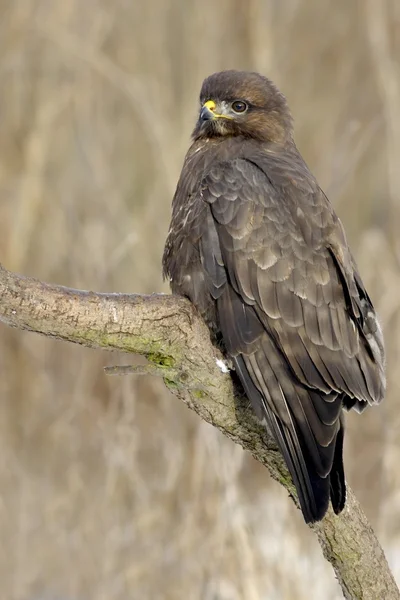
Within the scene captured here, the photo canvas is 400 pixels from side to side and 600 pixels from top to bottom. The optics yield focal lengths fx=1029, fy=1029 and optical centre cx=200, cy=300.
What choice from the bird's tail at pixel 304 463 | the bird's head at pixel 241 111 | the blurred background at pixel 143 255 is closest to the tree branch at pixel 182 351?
the bird's tail at pixel 304 463

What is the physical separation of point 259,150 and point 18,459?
9.56ft

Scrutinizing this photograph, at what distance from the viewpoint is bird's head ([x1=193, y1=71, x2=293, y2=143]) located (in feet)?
13.1

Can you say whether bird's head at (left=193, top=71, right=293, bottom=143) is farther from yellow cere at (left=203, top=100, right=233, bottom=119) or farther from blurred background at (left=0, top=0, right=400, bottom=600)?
blurred background at (left=0, top=0, right=400, bottom=600)

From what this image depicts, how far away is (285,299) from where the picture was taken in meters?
3.38

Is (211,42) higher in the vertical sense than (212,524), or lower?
higher

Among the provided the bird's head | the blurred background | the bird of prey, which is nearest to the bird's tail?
the bird of prey

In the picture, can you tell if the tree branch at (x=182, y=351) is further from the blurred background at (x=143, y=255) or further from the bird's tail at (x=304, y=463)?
the blurred background at (x=143, y=255)

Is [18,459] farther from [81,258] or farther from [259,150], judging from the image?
[259,150]

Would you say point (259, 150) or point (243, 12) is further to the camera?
point (243, 12)

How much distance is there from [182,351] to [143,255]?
2912 millimetres

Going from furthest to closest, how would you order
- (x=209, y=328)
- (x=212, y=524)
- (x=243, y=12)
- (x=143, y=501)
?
(x=243, y=12), (x=143, y=501), (x=212, y=524), (x=209, y=328)

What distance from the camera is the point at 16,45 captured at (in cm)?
645

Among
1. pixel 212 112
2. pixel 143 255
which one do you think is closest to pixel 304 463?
pixel 212 112

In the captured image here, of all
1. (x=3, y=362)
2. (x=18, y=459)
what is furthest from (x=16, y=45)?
(x=18, y=459)
